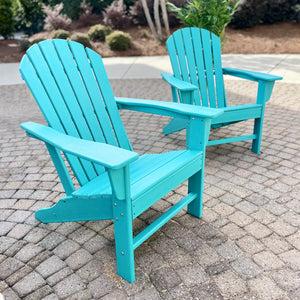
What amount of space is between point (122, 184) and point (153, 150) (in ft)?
6.21

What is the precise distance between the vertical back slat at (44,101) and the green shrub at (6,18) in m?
10.3

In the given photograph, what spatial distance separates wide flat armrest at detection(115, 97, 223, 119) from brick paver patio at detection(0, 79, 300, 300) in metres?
0.72

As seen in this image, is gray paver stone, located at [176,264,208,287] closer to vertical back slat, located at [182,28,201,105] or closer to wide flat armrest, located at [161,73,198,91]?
wide flat armrest, located at [161,73,198,91]

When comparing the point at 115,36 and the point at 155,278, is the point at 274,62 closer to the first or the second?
the point at 115,36

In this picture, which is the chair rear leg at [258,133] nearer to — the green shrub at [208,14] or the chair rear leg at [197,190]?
the chair rear leg at [197,190]

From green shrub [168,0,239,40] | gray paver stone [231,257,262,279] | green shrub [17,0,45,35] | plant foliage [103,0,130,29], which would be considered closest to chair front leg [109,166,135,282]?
gray paver stone [231,257,262,279]

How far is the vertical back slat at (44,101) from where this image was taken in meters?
1.89

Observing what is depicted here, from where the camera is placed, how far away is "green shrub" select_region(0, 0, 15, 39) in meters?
10.5

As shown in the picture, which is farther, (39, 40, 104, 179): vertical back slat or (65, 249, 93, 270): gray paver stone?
(39, 40, 104, 179): vertical back slat

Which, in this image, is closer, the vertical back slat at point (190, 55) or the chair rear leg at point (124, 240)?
→ the chair rear leg at point (124, 240)

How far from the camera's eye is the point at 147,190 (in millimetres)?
1598

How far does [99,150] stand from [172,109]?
74cm

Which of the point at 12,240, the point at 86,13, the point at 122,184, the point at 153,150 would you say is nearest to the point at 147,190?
the point at 122,184

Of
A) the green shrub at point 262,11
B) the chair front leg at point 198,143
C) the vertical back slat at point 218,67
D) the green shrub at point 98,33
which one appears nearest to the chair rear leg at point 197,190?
the chair front leg at point 198,143
